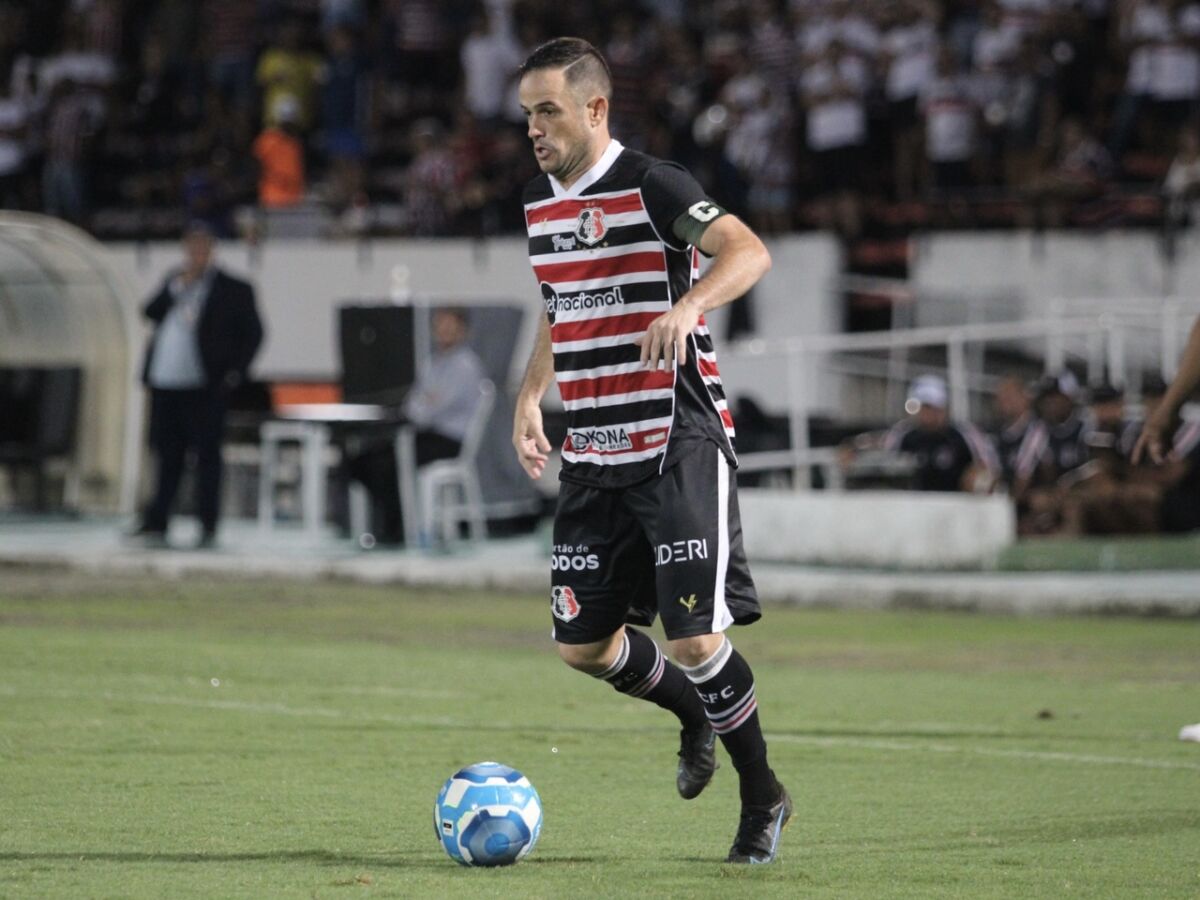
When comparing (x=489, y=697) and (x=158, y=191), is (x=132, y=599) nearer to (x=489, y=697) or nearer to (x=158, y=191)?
(x=489, y=697)

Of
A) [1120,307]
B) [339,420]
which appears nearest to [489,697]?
[339,420]

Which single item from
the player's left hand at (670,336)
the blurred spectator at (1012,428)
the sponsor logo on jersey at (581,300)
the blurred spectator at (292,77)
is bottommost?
the blurred spectator at (1012,428)

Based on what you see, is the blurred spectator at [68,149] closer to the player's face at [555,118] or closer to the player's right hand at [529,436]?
the player's right hand at [529,436]

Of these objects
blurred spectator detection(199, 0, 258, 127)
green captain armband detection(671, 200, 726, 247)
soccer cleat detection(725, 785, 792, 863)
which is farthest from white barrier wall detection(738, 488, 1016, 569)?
blurred spectator detection(199, 0, 258, 127)

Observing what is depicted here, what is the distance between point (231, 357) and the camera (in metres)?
18.4

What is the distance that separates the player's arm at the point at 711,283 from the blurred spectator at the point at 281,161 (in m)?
20.8

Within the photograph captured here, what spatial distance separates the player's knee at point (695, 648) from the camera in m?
6.35

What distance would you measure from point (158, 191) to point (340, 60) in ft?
11.5

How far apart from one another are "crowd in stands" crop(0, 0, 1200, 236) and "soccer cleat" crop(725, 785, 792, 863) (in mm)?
14562

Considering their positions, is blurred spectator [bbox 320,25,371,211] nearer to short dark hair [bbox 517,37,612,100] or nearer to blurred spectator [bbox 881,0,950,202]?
blurred spectator [bbox 881,0,950,202]

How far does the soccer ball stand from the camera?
20.5 ft

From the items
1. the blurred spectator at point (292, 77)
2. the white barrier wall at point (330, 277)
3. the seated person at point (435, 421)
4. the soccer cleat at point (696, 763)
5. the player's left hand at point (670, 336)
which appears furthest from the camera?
the blurred spectator at point (292, 77)

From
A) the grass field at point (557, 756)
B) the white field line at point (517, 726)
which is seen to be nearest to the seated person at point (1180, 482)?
the grass field at point (557, 756)

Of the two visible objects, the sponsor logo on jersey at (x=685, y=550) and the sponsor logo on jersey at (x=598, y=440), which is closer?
the sponsor logo on jersey at (x=685, y=550)
